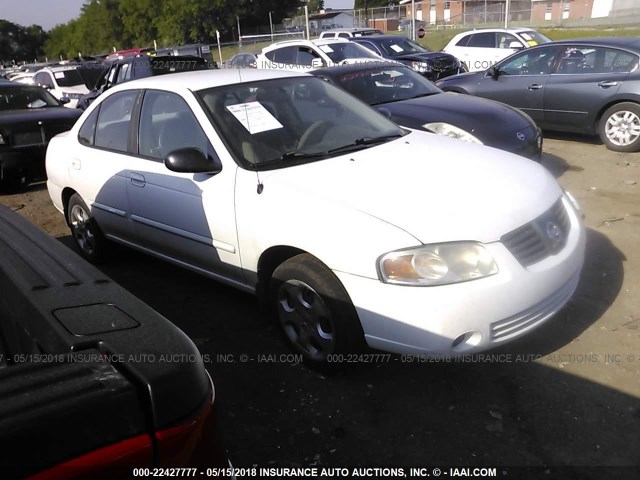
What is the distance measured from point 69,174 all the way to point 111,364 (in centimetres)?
430

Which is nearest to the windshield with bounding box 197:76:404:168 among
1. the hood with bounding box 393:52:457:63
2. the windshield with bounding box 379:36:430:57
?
the hood with bounding box 393:52:457:63

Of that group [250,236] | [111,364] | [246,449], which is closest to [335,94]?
[250,236]

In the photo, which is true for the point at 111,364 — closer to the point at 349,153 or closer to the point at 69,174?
the point at 349,153

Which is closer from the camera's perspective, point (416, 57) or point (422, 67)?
point (422, 67)

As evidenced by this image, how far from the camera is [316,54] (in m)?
12.4

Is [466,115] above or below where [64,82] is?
below

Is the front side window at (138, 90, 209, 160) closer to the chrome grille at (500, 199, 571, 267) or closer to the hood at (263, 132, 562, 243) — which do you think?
the hood at (263, 132, 562, 243)

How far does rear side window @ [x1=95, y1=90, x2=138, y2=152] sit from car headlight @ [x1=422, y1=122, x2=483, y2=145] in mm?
3256

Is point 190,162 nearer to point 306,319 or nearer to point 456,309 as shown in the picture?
point 306,319

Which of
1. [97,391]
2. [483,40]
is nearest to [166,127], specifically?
[97,391]

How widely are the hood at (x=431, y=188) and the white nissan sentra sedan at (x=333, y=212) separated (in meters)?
0.01

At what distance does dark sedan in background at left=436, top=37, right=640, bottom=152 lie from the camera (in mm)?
7602

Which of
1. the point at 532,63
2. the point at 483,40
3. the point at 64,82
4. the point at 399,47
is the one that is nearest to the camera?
the point at 532,63

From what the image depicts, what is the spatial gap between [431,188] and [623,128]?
5.84 metres
